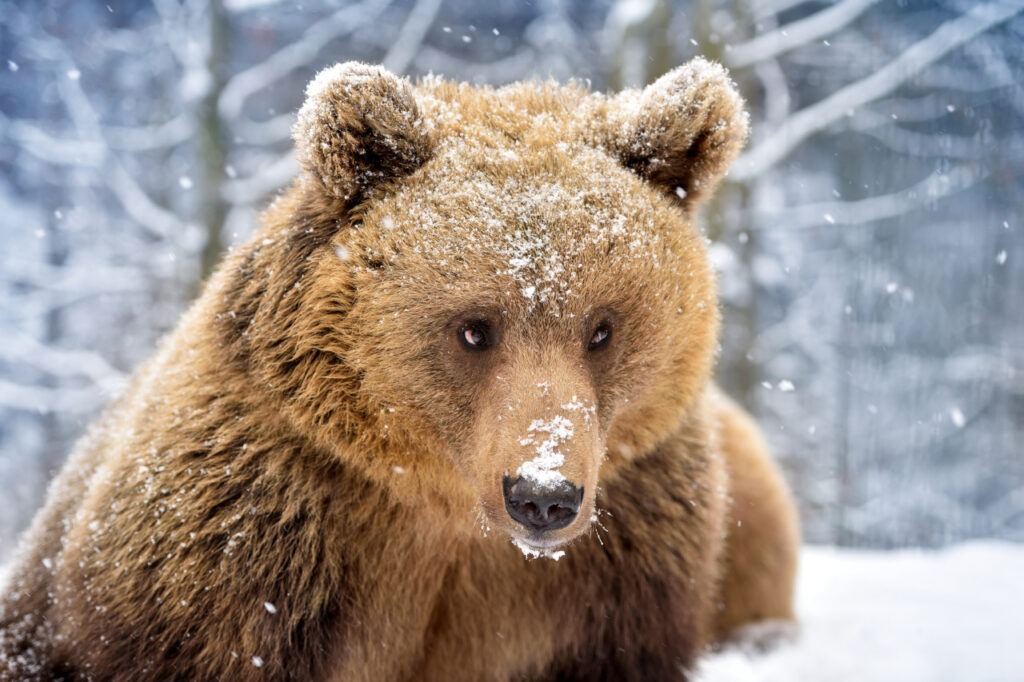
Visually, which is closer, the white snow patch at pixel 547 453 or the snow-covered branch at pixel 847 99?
the white snow patch at pixel 547 453

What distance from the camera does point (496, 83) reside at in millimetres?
9688

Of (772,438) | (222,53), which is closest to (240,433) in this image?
(222,53)

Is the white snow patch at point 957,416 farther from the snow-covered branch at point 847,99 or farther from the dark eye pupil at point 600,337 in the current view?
the dark eye pupil at point 600,337

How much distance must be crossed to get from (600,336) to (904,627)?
9.96 feet

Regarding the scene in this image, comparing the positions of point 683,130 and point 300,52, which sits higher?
point 300,52

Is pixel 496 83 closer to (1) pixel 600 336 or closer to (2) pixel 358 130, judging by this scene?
(2) pixel 358 130

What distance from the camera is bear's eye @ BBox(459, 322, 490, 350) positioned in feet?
8.39

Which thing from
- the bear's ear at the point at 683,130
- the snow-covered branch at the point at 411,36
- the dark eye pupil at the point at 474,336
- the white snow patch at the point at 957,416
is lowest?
the dark eye pupil at the point at 474,336

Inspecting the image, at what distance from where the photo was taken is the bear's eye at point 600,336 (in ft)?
8.64

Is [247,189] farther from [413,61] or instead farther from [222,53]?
[413,61]

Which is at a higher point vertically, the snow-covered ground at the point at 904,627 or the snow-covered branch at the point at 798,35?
the snow-covered branch at the point at 798,35

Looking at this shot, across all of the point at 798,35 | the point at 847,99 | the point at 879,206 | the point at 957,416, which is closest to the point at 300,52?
the point at 798,35

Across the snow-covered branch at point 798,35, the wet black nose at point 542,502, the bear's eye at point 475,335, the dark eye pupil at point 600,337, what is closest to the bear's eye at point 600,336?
the dark eye pupil at point 600,337

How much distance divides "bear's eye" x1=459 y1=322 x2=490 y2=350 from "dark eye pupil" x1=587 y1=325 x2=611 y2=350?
0.31m
